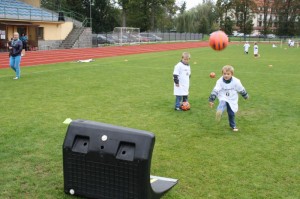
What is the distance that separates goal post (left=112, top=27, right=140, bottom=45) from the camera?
5097cm

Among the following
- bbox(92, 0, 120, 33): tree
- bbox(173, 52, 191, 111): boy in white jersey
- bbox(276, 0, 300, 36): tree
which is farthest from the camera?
bbox(276, 0, 300, 36): tree

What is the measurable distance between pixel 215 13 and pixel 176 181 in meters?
93.3

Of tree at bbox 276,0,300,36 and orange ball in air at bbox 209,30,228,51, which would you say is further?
tree at bbox 276,0,300,36

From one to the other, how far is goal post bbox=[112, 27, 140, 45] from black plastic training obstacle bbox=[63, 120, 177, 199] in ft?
152

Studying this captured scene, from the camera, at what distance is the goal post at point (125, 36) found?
167ft

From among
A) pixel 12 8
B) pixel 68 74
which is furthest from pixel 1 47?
pixel 68 74

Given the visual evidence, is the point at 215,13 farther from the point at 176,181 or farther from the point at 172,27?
the point at 176,181

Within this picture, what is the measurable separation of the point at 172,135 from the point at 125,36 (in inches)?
1824

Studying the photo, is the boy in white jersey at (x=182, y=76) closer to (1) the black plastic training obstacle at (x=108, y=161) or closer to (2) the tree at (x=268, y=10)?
(1) the black plastic training obstacle at (x=108, y=161)

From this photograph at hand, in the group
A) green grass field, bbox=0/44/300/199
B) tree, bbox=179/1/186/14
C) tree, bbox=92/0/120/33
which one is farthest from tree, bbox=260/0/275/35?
green grass field, bbox=0/44/300/199

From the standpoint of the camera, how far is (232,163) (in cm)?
576

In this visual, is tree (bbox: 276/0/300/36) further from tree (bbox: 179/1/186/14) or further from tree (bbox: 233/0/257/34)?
tree (bbox: 179/1/186/14)

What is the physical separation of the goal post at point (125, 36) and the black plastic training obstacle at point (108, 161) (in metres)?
46.3

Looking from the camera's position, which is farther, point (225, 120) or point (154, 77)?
point (154, 77)
